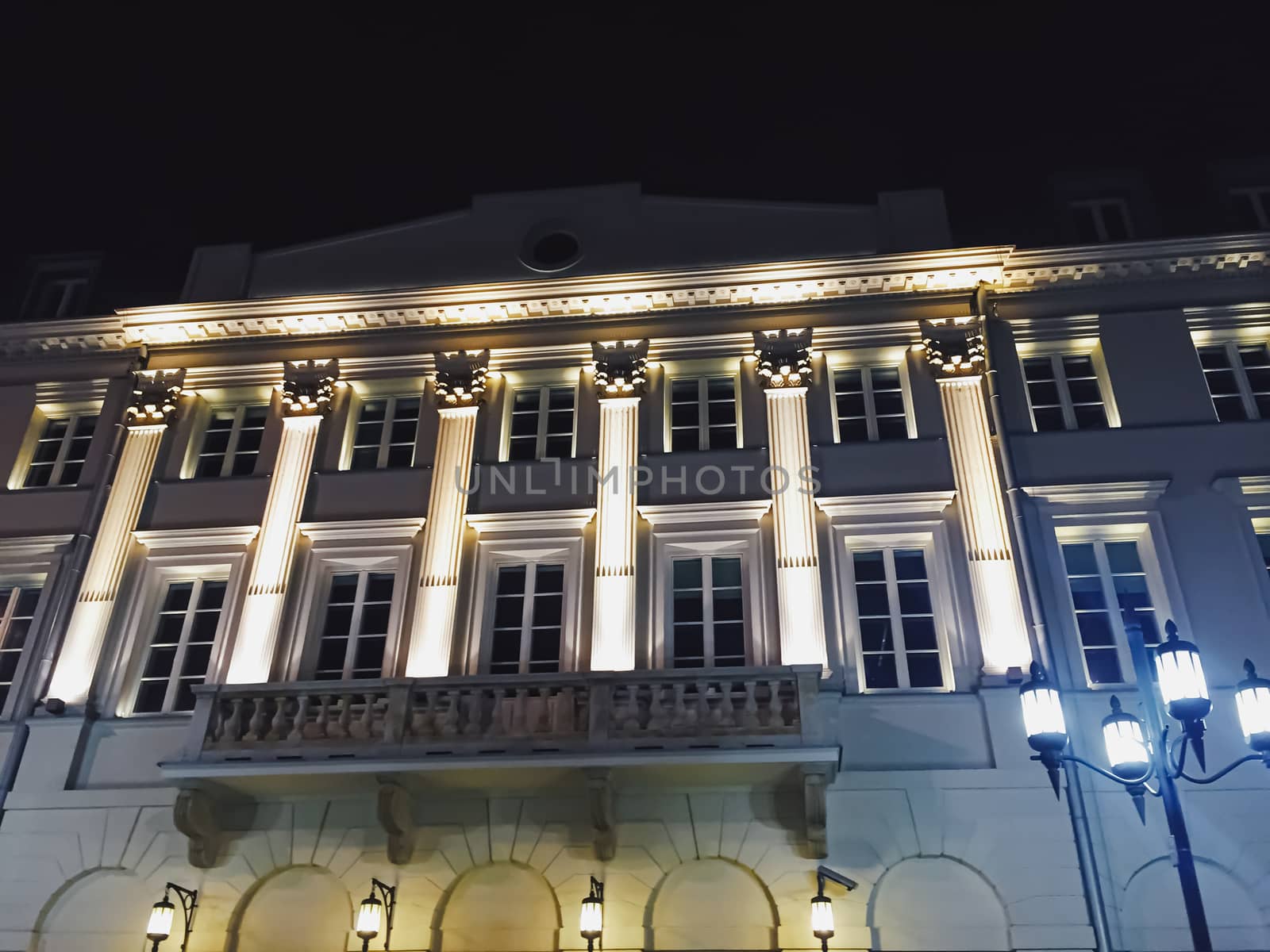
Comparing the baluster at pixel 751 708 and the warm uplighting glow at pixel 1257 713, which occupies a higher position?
the baluster at pixel 751 708

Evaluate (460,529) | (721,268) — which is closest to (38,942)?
(460,529)

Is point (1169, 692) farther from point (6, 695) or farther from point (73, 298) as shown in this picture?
point (73, 298)

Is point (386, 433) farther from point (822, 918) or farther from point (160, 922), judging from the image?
point (822, 918)

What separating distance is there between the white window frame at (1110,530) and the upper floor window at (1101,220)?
551 cm

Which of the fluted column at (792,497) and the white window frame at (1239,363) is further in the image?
the white window frame at (1239,363)

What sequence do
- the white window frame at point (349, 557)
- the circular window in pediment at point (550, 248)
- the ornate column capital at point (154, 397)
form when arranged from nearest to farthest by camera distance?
1. the white window frame at point (349, 557)
2. the ornate column capital at point (154, 397)
3. the circular window in pediment at point (550, 248)

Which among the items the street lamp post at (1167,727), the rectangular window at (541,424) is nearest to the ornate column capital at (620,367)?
the rectangular window at (541,424)

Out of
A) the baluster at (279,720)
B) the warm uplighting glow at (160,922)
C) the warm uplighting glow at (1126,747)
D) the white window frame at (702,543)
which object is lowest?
the warm uplighting glow at (160,922)

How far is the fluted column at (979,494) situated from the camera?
15.4 metres

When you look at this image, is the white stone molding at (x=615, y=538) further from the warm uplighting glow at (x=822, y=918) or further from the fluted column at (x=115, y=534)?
the fluted column at (x=115, y=534)

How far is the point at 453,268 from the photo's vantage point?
20.2m

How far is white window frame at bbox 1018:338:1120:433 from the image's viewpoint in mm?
17547

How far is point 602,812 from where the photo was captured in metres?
14.1

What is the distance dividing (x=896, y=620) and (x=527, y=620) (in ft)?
18.9
